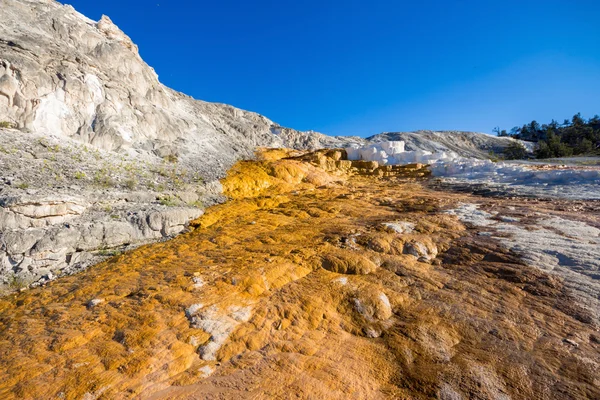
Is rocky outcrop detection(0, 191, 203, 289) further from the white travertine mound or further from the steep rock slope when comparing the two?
the white travertine mound

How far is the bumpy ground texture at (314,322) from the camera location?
3562 mm

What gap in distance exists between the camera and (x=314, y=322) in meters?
4.71

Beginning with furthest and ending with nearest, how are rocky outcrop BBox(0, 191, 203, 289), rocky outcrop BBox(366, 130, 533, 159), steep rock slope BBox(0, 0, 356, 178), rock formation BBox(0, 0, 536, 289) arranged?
rocky outcrop BBox(366, 130, 533, 159), steep rock slope BBox(0, 0, 356, 178), rock formation BBox(0, 0, 536, 289), rocky outcrop BBox(0, 191, 203, 289)

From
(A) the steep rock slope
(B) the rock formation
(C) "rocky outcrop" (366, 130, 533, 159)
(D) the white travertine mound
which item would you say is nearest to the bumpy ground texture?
(B) the rock formation

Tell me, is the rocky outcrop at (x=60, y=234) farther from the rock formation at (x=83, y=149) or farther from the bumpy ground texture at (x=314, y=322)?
the bumpy ground texture at (x=314, y=322)

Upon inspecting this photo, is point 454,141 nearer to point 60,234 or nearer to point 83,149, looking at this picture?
point 83,149

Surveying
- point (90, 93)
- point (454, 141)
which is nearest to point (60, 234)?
point (90, 93)

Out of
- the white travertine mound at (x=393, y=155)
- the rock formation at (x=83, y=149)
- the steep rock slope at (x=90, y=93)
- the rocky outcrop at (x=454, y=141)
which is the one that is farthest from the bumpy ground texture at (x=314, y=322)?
the rocky outcrop at (x=454, y=141)

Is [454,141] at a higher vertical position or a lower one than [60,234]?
higher

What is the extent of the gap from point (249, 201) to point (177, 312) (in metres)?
7.77

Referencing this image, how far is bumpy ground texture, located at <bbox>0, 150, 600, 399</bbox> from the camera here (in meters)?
3.56

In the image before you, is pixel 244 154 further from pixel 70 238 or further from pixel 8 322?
pixel 8 322

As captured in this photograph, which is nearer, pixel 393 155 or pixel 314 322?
pixel 314 322

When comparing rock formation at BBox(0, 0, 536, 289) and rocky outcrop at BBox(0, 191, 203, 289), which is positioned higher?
rock formation at BBox(0, 0, 536, 289)
